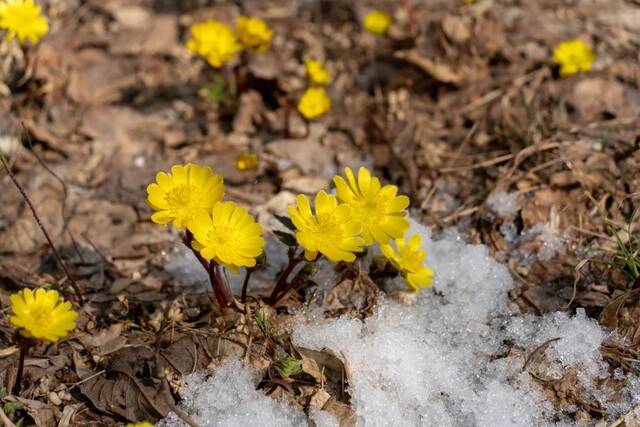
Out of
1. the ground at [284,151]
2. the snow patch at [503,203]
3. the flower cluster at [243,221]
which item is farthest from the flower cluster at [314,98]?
the flower cluster at [243,221]

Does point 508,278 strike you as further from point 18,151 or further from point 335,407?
point 18,151

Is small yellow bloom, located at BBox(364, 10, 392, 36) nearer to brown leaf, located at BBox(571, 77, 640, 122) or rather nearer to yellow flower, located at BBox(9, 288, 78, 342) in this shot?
brown leaf, located at BBox(571, 77, 640, 122)

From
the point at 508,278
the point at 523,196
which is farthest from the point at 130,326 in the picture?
the point at 523,196

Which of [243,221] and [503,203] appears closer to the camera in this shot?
[243,221]

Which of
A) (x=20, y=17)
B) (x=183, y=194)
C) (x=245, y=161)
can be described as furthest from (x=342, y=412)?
(x=20, y=17)

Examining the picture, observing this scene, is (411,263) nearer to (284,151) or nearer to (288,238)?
(288,238)
